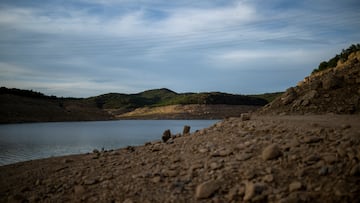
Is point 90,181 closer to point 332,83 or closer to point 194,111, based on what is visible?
point 332,83

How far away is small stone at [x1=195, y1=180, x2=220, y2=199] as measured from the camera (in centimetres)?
618

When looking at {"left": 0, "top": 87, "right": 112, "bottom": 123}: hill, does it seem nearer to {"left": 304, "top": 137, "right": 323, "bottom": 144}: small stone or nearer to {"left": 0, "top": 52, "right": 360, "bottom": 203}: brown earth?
{"left": 0, "top": 52, "right": 360, "bottom": 203}: brown earth

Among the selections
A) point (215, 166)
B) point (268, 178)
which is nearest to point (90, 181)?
point (215, 166)

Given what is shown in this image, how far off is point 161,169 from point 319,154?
3540mm

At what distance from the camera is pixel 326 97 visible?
12016mm

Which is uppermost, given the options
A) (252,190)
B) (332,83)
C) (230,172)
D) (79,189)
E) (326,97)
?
(332,83)

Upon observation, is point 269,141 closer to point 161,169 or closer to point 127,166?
point 161,169

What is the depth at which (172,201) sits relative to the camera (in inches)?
246

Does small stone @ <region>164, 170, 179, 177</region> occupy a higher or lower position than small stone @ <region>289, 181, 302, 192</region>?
lower

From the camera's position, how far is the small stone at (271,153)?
6.90 m

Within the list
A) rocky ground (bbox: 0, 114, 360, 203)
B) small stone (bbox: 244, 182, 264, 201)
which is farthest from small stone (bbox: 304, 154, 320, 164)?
small stone (bbox: 244, 182, 264, 201)

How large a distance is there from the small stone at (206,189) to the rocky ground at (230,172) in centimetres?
2

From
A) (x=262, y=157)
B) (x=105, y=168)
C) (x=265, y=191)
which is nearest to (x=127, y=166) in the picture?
(x=105, y=168)

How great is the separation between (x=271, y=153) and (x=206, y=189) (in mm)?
1641
